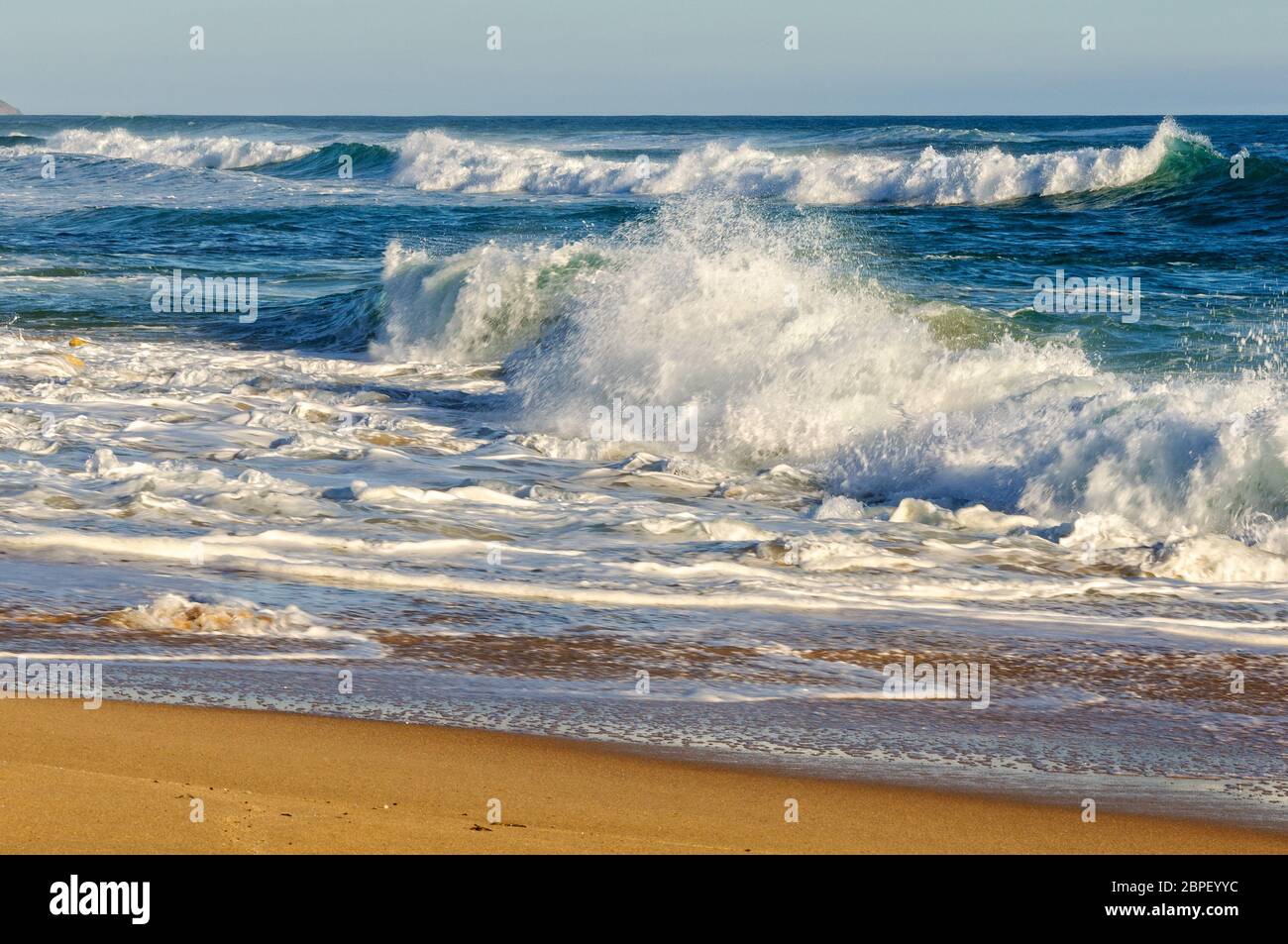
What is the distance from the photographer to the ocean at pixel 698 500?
452 centimetres

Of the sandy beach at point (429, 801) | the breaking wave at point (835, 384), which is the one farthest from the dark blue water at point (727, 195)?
the sandy beach at point (429, 801)

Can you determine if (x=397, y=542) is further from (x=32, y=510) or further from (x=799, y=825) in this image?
(x=799, y=825)

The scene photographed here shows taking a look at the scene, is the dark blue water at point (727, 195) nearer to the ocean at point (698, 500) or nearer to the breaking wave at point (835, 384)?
the ocean at point (698, 500)

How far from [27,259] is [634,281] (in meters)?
12.5

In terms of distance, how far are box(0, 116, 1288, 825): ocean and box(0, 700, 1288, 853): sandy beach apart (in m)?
0.20

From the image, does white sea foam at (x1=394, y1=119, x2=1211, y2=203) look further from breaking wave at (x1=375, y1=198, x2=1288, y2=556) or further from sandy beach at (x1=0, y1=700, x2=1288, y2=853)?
sandy beach at (x1=0, y1=700, x2=1288, y2=853)

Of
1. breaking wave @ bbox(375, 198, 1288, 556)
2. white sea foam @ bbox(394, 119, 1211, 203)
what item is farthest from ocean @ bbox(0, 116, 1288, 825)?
white sea foam @ bbox(394, 119, 1211, 203)

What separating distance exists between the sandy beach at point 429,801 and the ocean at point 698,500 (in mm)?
201

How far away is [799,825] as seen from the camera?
351 cm

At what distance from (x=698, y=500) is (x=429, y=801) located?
14.6ft

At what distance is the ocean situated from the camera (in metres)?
4.52

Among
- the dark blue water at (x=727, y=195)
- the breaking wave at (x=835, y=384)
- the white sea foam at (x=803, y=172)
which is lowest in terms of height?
the breaking wave at (x=835, y=384)

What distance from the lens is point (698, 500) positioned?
25.7 ft

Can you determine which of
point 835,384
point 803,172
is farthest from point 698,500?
point 803,172
